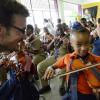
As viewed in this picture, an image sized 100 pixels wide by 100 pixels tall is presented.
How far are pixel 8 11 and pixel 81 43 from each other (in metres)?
0.96

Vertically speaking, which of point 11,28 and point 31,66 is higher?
point 11,28

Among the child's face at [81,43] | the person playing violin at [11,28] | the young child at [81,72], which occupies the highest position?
the person playing violin at [11,28]

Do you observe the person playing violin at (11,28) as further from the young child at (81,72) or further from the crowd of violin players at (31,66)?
the young child at (81,72)

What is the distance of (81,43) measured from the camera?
2.10 metres

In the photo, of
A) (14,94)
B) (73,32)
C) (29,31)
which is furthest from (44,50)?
(14,94)

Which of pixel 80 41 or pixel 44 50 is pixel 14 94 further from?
pixel 44 50

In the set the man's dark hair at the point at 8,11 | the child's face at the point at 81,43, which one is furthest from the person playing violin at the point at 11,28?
the child's face at the point at 81,43

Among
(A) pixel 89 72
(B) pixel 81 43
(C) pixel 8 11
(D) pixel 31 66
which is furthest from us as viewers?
(D) pixel 31 66

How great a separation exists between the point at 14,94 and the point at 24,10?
19.5 inches

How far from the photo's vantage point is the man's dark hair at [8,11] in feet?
4.09

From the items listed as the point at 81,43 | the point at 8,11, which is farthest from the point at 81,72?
the point at 8,11

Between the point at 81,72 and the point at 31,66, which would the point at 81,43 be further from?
the point at 31,66

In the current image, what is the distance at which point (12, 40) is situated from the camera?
133 centimetres

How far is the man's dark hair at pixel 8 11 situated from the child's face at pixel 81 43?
868mm
